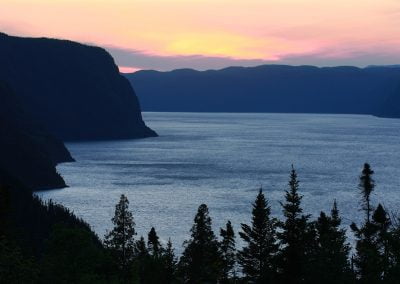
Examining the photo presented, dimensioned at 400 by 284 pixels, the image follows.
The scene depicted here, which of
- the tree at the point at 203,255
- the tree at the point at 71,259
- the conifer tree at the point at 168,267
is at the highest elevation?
the tree at the point at 71,259

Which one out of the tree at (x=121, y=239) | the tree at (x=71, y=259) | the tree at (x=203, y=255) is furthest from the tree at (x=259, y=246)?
the tree at (x=121, y=239)

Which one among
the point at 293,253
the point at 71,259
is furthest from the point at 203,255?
the point at 71,259

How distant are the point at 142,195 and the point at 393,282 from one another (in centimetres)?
13929

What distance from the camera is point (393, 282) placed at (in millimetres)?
36844

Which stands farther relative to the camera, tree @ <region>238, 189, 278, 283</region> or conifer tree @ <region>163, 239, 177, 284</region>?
conifer tree @ <region>163, 239, 177, 284</region>

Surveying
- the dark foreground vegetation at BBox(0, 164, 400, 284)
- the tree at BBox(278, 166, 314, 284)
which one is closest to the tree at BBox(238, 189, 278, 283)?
the dark foreground vegetation at BBox(0, 164, 400, 284)

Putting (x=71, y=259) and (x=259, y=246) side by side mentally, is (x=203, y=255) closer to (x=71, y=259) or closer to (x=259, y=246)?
(x=259, y=246)

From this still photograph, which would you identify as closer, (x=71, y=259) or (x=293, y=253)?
(x=293, y=253)

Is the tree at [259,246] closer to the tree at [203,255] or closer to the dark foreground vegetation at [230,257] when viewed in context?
the dark foreground vegetation at [230,257]

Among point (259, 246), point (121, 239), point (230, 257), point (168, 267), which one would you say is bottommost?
point (168, 267)

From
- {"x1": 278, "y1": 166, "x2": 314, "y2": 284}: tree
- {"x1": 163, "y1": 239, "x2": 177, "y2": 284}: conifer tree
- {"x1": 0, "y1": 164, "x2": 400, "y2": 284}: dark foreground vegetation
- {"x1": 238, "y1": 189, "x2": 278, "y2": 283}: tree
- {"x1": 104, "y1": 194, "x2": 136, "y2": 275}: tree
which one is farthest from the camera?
{"x1": 104, "y1": 194, "x2": 136, "y2": 275}: tree

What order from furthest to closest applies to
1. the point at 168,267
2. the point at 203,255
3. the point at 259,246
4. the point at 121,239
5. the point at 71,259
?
1. the point at 121,239
2. the point at 168,267
3. the point at 203,255
4. the point at 259,246
5. the point at 71,259

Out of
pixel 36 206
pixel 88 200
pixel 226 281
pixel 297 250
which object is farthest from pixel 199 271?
pixel 88 200

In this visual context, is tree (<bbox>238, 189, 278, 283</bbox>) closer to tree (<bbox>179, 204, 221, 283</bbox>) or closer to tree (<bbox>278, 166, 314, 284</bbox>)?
tree (<bbox>278, 166, 314, 284</bbox>)
